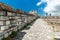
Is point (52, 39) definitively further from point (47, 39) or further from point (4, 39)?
point (4, 39)

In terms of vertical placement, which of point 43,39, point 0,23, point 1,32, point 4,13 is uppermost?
point 4,13

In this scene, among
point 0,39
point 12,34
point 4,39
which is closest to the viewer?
point 0,39

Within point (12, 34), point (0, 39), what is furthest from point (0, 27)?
point (12, 34)

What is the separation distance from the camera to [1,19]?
5.73m

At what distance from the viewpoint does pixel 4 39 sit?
5938 millimetres

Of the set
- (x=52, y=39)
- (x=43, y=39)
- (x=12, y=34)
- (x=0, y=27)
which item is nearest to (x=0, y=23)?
(x=0, y=27)

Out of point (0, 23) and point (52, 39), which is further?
point (52, 39)

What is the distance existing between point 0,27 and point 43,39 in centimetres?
229

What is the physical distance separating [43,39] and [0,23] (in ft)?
7.71

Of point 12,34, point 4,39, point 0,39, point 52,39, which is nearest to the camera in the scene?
point 0,39

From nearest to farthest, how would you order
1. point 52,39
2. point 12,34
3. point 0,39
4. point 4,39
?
point 0,39, point 4,39, point 52,39, point 12,34

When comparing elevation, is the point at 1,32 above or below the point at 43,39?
above

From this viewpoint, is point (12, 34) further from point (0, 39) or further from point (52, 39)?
point (52, 39)

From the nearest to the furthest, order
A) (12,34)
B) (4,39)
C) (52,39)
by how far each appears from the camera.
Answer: (4,39) < (52,39) < (12,34)
